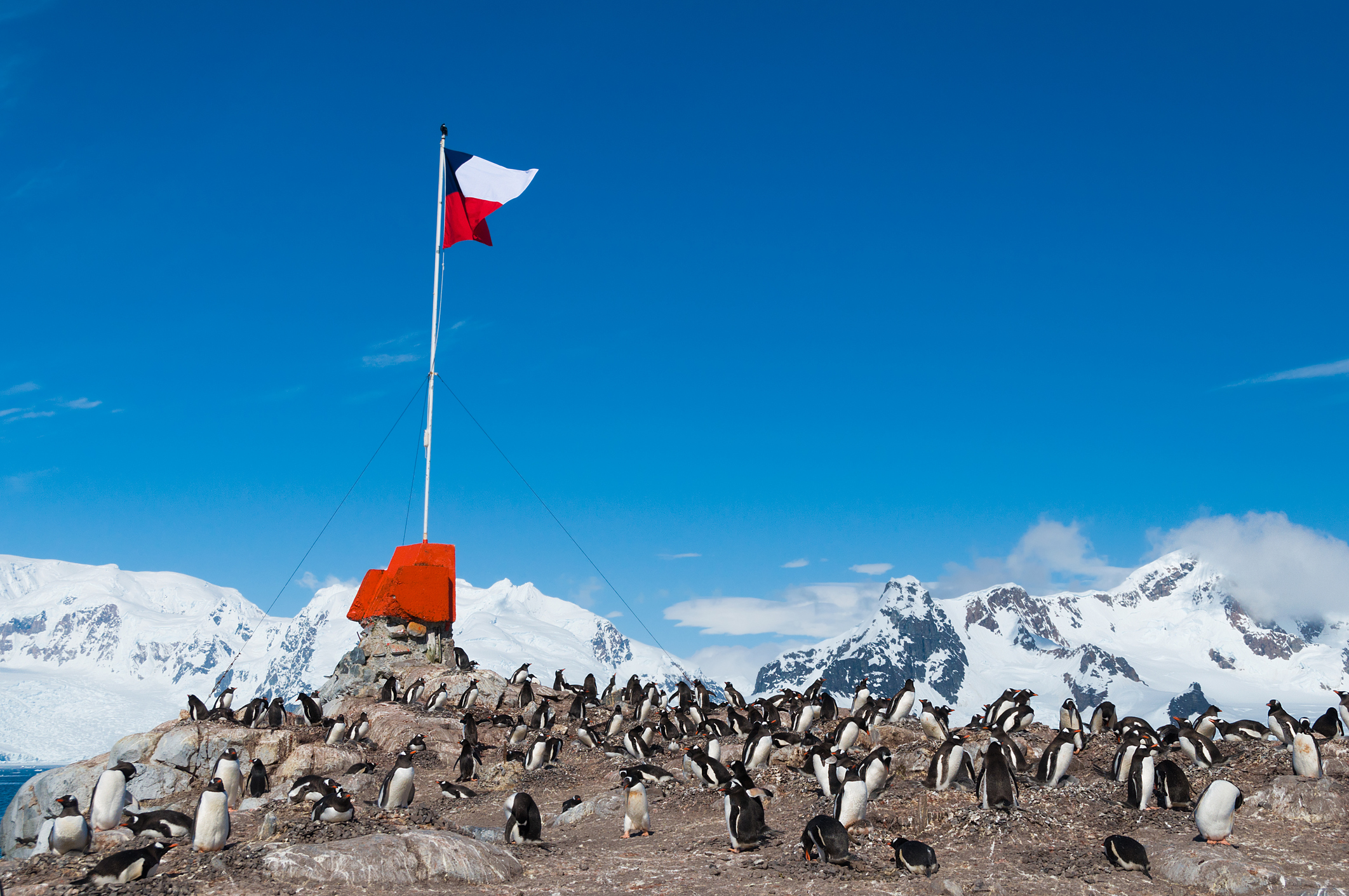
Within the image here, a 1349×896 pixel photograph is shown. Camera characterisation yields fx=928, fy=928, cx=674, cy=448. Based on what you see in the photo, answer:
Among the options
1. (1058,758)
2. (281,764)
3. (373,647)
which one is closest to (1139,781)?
(1058,758)

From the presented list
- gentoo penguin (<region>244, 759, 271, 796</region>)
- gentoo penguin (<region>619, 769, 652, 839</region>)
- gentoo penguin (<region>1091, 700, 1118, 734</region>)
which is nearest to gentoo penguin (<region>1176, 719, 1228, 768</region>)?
gentoo penguin (<region>1091, 700, 1118, 734</region>)

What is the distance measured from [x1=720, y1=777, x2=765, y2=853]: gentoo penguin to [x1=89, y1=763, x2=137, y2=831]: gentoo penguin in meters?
11.5

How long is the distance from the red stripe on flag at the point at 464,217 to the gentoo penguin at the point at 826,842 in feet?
93.0

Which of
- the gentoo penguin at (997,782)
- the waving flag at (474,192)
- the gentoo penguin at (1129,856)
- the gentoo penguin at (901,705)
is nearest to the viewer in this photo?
the gentoo penguin at (1129,856)

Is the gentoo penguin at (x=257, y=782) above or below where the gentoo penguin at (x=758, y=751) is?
below

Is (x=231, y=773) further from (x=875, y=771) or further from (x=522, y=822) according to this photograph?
(x=875, y=771)

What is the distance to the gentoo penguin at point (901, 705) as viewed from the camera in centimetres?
2816

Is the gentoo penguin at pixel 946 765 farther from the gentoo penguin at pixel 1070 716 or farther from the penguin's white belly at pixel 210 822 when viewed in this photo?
the penguin's white belly at pixel 210 822

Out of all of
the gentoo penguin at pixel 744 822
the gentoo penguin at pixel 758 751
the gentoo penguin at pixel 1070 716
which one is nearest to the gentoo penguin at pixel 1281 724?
the gentoo penguin at pixel 1070 716

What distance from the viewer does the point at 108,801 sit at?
59.0 ft

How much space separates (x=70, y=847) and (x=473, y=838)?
688 centimetres

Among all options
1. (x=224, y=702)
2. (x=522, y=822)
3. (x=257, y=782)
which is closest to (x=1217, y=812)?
(x=522, y=822)

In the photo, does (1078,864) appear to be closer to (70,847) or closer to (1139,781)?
(1139,781)

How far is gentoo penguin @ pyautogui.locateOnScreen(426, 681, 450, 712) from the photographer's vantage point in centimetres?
3034
